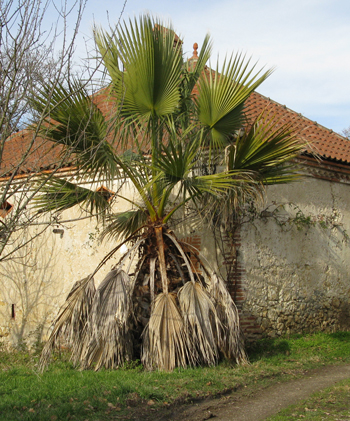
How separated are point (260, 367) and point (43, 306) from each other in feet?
15.7

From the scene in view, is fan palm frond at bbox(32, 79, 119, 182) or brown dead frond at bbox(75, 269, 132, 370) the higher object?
fan palm frond at bbox(32, 79, 119, 182)

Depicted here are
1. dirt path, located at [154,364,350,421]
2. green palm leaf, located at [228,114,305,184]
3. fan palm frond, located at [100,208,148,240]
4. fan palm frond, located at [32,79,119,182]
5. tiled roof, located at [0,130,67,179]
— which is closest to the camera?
tiled roof, located at [0,130,67,179]

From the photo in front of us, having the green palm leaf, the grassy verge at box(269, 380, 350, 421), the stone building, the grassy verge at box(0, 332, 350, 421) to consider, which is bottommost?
the grassy verge at box(269, 380, 350, 421)

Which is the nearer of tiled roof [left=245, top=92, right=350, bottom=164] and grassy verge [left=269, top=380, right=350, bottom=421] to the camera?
grassy verge [left=269, top=380, right=350, bottom=421]

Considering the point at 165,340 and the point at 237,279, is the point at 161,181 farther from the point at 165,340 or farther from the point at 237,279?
the point at 237,279

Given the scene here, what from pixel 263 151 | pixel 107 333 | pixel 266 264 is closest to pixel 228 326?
pixel 107 333

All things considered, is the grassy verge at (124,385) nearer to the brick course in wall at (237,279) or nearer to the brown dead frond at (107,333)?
the brown dead frond at (107,333)

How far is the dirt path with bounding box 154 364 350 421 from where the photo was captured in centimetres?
512

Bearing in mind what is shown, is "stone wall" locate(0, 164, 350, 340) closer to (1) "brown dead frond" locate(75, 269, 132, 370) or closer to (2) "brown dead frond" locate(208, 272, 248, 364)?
(2) "brown dead frond" locate(208, 272, 248, 364)

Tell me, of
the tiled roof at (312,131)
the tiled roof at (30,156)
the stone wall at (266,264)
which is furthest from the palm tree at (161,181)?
the tiled roof at (312,131)

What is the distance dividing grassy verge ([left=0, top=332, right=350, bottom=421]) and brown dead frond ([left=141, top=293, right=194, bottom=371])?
165 mm

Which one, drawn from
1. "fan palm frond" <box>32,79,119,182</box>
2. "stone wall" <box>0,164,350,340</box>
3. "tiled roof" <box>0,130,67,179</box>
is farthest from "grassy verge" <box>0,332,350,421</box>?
"fan palm frond" <box>32,79,119,182</box>

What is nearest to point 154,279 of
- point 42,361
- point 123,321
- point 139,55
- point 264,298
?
point 123,321

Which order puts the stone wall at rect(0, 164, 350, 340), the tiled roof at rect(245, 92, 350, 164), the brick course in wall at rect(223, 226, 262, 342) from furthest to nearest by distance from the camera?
the tiled roof at rect(245, 92, 350, 164), the stone wall at rect(0, 164, 350, 340), the brick course in wall at rect(223, 226, 262, 342)
